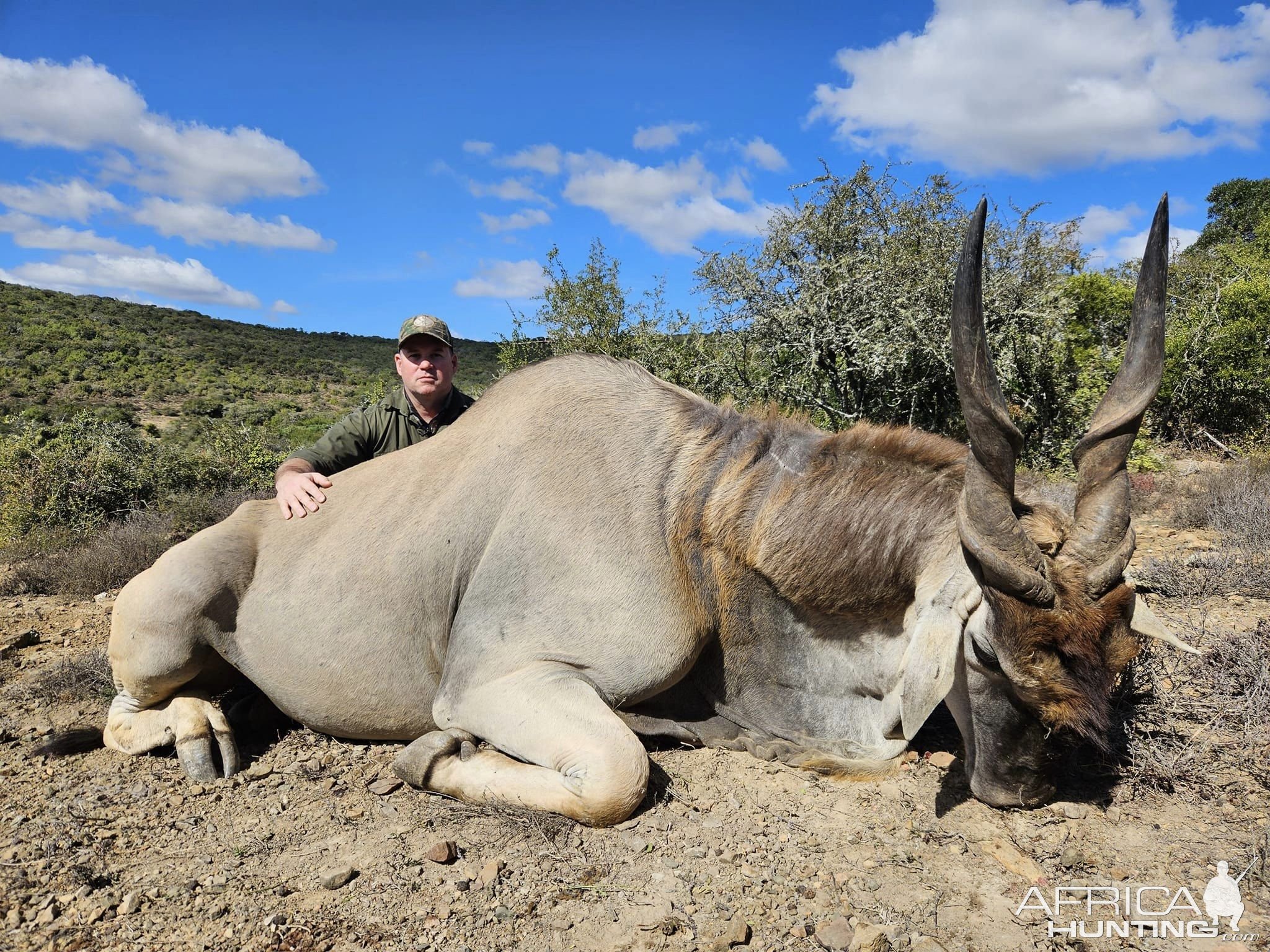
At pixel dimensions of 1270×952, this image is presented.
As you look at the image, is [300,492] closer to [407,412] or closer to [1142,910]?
[407,412]

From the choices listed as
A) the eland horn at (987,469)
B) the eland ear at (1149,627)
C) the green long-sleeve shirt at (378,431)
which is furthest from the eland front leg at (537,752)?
the green long-sleeve shirt at (378,431)

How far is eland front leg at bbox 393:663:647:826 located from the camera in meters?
3.30

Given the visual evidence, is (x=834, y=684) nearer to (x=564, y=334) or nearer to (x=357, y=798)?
(x=357, y=798)

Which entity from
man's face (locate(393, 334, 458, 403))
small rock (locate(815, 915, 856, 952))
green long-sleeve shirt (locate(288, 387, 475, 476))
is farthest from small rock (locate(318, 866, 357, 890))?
Result: man's face (locate(393, 334, 458, 403))

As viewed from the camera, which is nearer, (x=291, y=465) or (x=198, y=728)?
(x=198, y=728)

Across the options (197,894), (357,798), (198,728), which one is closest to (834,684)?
(357,798)

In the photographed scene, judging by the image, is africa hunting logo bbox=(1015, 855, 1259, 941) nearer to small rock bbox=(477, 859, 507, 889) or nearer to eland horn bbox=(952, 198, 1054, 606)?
eland horn bbox=(952, 198, 1054, 606)

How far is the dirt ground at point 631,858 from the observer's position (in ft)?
8.82

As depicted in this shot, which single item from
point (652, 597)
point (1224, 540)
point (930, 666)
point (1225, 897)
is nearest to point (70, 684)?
point (652, 597)

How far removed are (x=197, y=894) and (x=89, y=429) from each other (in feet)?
39.4

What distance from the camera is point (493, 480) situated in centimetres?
401

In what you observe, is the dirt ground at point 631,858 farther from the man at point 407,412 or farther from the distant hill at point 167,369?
the distant hill at point 167,369

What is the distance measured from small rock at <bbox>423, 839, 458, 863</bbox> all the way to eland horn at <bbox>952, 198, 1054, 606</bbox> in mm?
2233

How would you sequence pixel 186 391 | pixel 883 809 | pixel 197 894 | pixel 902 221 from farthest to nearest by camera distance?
pixel 186 391
pixel 902 221
pixel 883 809
pixel 197 894
